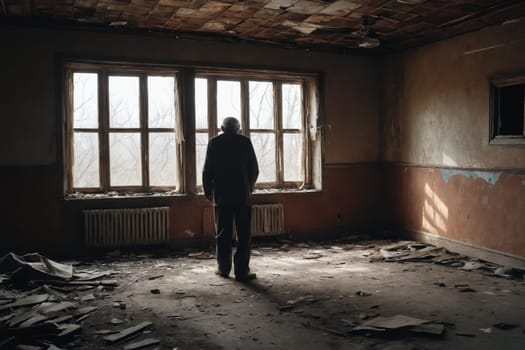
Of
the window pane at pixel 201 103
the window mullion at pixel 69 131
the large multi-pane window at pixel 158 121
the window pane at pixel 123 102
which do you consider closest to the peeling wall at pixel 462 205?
the large multi-pane window at pixel 158 121

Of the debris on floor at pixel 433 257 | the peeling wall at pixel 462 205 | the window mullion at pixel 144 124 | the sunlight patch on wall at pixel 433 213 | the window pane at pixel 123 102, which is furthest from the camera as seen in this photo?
the sunlight patch on wall at pixel 433 213

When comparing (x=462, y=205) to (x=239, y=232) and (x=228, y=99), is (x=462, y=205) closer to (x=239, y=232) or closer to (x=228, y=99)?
(x=239, y=232)

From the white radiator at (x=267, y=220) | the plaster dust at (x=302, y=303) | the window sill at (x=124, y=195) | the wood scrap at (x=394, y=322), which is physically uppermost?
the window sill at (x=124, y=195)

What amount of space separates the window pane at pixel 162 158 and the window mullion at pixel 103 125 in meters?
0.57

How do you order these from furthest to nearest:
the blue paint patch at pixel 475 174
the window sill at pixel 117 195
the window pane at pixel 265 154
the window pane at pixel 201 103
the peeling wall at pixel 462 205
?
the window pane at pixel 265 154 < the window pane at pixel 201 103 < the window sill at pixel 117 195 < the blue paint patch at pixel 475 174 < the peeling wall at pixel 462 205

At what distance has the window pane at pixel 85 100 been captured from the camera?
20.9 feet

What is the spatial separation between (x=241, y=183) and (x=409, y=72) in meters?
3.65

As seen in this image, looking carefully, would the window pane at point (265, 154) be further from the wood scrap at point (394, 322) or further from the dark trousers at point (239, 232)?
the wood scrap at point (394, 322)

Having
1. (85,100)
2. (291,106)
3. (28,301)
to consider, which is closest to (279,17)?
(291,106)

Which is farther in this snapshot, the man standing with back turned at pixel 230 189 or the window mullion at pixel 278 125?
the window mullion at pixel 278 125

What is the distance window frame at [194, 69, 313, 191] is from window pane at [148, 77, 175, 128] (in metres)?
0.39

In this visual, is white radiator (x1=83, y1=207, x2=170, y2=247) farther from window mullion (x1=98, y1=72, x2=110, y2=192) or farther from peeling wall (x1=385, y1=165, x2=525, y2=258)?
peeling wall (x1=385, y1=165, x2=525, y2=258)

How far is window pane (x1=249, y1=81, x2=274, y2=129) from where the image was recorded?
7.25 metres

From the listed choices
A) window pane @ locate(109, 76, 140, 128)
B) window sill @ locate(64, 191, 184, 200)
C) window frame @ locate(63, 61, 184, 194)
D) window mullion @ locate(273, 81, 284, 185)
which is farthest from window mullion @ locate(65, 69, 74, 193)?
window mullion @ locate(273, 81, 284, 185)
